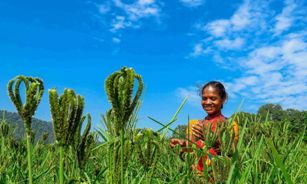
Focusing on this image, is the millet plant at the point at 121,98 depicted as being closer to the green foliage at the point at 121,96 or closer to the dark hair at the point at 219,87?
the green foliage at the point at 121,96

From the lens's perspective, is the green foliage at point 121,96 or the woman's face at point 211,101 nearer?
the green foliage at point 121,96

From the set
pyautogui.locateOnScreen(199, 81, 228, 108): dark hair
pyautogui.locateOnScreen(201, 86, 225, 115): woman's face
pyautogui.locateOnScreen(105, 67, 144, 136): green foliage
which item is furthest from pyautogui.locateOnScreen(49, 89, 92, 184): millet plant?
pyautogui.locateOnScreen(199, 81, 228, 108): dark hair

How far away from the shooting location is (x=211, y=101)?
7438 millimetres

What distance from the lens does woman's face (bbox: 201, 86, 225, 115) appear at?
Result: 7.39m

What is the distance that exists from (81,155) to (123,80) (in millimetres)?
779

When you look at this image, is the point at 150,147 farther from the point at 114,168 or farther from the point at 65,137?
the point at 65,137

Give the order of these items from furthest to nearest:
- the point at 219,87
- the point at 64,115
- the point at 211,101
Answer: the point at 219,87, the point at 211,101, the point at 64,115

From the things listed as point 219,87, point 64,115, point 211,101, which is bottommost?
point 64,115

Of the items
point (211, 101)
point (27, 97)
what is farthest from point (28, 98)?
point (211, 101)

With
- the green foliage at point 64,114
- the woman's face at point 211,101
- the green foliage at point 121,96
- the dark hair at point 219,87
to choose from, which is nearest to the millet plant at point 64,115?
the green foliage at point 64,114

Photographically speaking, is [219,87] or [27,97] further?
[219,87]

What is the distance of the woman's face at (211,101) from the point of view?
739 cm

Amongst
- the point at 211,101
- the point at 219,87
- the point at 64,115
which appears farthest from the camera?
the point at 219,87

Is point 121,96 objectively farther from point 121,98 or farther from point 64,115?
point 64,115
